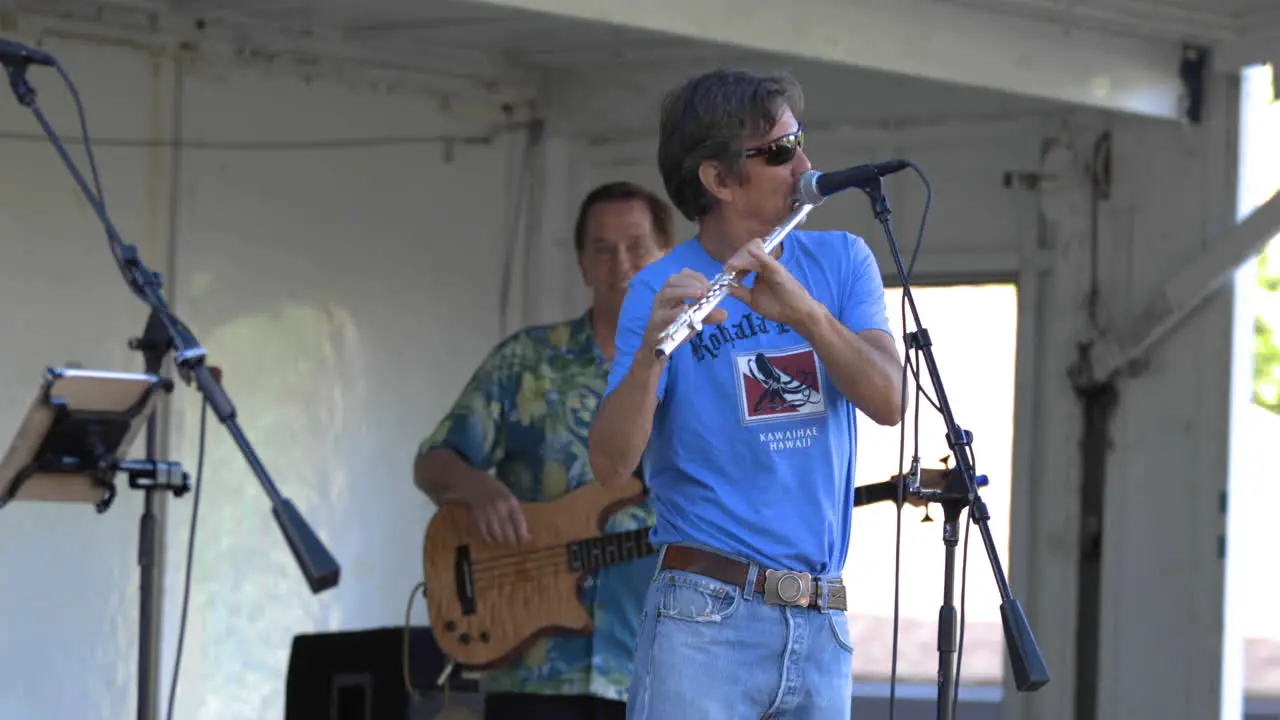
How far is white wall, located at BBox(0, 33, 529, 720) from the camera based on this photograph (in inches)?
180

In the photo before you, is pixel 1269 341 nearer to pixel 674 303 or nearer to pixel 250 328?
pixel 250 328

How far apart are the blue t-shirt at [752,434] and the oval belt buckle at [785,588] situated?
0.02 metres

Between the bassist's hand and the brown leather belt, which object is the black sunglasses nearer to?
the brown leather belt

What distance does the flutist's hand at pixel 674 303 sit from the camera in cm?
206

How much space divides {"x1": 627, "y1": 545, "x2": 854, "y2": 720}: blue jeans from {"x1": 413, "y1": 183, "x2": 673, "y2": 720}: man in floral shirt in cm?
131

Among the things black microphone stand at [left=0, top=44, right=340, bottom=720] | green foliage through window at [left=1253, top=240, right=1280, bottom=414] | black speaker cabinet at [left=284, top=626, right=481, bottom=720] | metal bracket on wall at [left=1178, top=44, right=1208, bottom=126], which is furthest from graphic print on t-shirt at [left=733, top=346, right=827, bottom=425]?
green foliage through window at [left=1253, top=240, right=1280, bottom=414]

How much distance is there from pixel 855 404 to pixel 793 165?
0.35 m

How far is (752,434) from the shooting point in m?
2.20

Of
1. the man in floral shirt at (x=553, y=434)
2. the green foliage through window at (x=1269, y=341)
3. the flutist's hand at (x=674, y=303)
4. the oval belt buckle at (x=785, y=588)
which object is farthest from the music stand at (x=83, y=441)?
the green foliage through window at (x=1269, y=341)

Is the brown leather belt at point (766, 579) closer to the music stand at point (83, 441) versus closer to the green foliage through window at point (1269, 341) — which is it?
the music stand at point (83, 441)

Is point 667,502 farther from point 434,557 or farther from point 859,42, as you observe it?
point 859,42

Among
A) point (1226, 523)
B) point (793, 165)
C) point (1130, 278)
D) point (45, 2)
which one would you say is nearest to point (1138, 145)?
point (1130, 278)

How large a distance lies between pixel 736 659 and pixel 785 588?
0.38ft

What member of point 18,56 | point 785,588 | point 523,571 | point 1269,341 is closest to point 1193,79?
point 523,571
